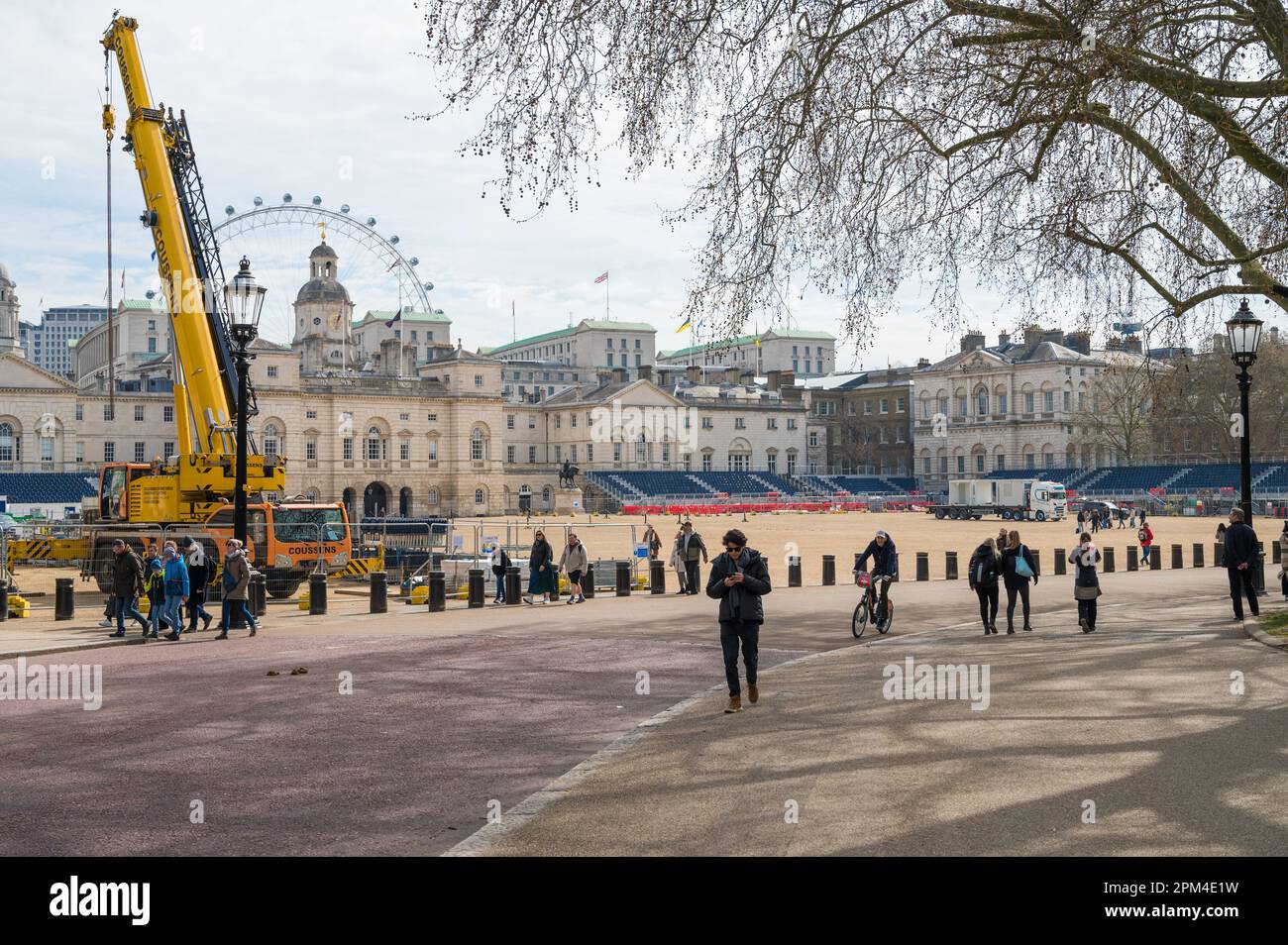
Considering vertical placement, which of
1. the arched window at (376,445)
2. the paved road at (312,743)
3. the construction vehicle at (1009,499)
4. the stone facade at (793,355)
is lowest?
the paved road at (312,743)

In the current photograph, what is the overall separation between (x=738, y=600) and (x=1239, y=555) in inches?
398

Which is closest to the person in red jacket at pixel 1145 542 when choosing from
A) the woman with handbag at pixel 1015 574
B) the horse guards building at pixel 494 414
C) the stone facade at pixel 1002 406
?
the woman with handbag at pixel 1015 574

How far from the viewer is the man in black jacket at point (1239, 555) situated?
1800cm

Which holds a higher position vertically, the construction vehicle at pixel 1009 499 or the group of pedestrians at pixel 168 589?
the construction vehicle at pixel 1009 499

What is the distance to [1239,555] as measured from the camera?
59.5 feet

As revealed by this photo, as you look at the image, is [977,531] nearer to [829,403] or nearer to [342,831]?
[342,831]

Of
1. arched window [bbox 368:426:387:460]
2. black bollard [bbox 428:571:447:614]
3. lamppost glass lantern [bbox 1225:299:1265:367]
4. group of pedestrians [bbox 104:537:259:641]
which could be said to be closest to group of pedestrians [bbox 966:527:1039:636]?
lamppost glass lantern [bbox 1225:299:1265:367]

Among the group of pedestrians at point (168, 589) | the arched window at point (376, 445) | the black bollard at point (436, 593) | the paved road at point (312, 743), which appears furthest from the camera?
the arched window at point (376, 445)

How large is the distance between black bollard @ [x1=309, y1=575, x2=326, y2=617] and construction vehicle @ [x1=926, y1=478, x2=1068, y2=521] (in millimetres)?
62621

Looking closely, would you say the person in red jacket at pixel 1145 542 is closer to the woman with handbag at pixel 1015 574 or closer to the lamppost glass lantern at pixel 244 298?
the woman with handbag at pixel 1015 574

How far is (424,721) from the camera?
11.7 meters

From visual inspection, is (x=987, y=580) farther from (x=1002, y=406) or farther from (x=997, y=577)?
(x=1002, y=406)

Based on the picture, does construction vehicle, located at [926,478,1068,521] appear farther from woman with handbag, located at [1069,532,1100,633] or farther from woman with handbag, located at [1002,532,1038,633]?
woman with handbag, located at [1069,532,1100,633]

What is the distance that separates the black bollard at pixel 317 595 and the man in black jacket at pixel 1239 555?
15606 mm
